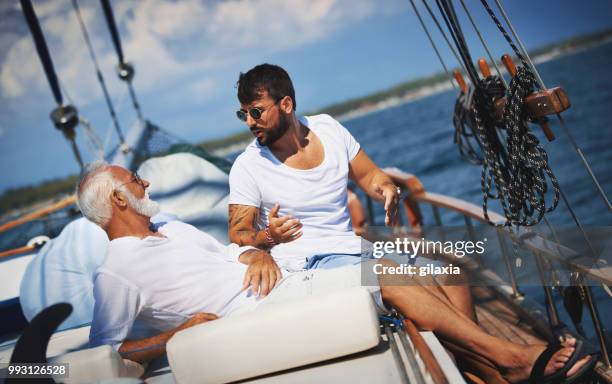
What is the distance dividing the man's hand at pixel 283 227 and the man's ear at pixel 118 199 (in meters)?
0.66

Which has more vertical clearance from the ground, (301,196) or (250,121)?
(250,121)

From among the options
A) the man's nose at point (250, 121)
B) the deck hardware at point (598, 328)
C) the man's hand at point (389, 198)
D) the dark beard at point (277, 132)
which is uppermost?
the man's nose at point (250, 121)

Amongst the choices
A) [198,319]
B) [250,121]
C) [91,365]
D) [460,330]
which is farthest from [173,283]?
[460,330]

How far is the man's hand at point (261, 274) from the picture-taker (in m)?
2.24

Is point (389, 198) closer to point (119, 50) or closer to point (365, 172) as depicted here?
point (365, 172)

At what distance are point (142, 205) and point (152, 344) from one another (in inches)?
24.3

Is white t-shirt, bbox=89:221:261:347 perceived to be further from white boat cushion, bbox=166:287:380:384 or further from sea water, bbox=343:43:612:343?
sea water, bbox=343:43:612:343

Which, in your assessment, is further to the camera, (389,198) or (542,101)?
(389,198)

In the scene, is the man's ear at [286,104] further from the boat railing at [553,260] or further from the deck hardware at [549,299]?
the deck hardware at [549,299]

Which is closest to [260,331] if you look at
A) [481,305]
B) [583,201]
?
Answer: [481,305]

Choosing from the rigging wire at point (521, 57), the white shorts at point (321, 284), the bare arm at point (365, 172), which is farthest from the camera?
the bare arm at point (365, 172)

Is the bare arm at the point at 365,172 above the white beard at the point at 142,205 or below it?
below

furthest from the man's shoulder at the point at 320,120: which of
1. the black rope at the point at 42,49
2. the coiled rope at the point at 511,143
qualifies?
the black rope at the point at 42,49

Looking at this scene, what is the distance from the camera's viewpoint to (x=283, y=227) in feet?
7.88
